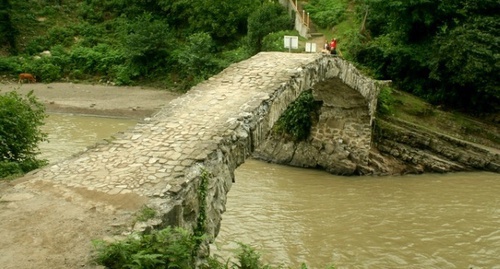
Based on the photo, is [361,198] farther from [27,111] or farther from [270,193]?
[27,111]

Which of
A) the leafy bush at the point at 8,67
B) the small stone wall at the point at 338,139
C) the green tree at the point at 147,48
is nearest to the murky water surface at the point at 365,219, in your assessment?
the small stone wall at the point at 338,139

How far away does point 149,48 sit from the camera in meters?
29.0

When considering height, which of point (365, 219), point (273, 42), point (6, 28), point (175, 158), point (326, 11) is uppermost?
point (326, 11)

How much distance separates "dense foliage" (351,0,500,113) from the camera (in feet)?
59.5

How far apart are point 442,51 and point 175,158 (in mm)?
14176

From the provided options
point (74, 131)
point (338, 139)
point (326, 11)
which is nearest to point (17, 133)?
point (338, 139)

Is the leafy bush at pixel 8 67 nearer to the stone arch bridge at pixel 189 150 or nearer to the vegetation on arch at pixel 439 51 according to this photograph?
the vegetation on arch at pixel 439 51

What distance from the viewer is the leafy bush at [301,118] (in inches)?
713

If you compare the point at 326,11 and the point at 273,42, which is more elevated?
the point at 326,11

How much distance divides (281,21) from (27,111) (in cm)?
1873

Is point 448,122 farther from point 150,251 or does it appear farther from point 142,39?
point 142,39

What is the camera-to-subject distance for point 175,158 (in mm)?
7508

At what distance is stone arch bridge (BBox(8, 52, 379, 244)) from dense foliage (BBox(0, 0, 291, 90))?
49.9 ft

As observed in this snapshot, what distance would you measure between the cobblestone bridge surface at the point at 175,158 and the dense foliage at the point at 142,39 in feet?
51.8
